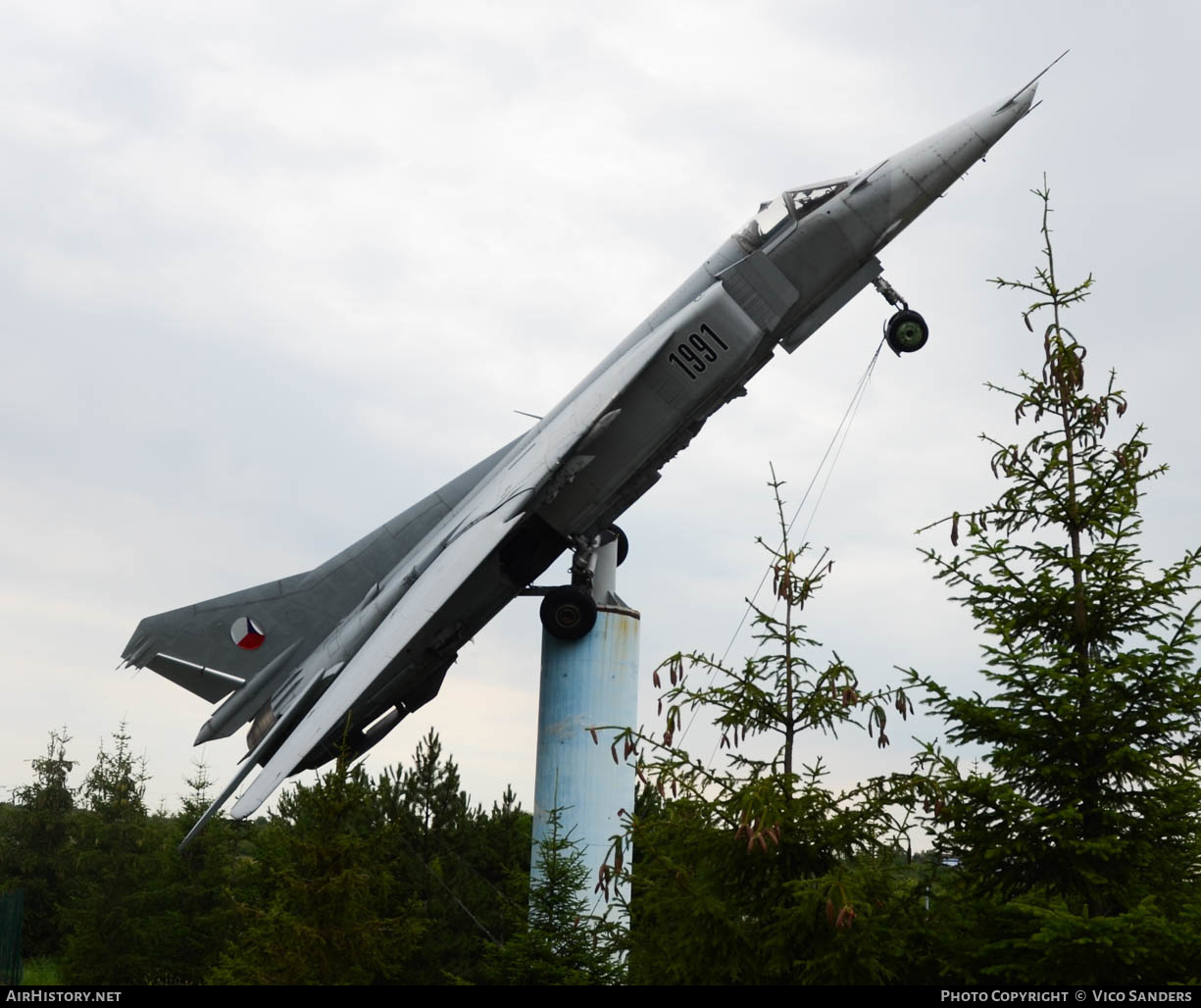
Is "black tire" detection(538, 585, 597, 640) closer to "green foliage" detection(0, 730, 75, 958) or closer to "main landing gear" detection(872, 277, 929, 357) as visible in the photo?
"main landing gear" detection(872, 277, 929, 357)

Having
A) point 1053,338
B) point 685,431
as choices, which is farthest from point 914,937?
point 685,431

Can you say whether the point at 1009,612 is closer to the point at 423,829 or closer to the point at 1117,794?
the point at 1117,794

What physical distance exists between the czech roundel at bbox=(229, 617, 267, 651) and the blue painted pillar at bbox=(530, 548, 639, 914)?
12.6ft

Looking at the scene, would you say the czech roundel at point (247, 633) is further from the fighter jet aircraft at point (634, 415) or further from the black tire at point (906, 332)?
the black tire at point (906, 332)

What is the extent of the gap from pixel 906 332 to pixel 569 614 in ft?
16.6

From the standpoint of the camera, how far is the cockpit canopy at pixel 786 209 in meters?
13.0

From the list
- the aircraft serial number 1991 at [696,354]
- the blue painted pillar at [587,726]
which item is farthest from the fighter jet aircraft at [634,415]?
the blue painted pillar at [587,726]

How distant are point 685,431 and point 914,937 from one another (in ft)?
22.2

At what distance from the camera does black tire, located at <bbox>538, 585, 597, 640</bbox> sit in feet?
42.4

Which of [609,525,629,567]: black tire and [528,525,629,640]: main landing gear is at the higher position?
[609,525,629,567]: black tire

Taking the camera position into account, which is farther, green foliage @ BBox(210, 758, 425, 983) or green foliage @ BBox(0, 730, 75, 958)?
green foliage @ BBox(0, 730, 75, 958)

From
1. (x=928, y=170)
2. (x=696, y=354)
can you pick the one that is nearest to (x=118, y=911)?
(x=696, y=354)

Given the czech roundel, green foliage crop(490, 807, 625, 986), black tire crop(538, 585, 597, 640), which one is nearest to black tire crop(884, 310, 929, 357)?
black tire crop(538, 585, 597, 640)

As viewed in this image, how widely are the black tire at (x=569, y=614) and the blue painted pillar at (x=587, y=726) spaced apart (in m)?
0.11
